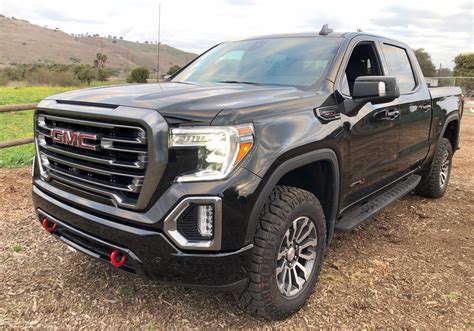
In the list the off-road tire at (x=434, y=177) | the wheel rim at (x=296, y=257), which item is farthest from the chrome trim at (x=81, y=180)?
the off-road tire at (x=434, y=177)

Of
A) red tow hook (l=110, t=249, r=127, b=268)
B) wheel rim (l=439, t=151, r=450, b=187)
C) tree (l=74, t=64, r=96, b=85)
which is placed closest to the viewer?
red tow hook (l=110, t=249, r=127, b=268)

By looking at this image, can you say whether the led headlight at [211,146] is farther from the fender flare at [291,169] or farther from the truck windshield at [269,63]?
the truck windshield at [269,63]

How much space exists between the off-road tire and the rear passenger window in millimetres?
1181

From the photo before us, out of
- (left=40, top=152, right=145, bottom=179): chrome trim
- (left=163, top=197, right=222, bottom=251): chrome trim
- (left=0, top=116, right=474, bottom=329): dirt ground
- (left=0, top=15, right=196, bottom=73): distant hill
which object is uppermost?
(left=0, top=15, right=196, bottom=73): distant hill

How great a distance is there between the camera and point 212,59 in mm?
4172

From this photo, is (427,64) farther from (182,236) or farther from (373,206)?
(182,236)

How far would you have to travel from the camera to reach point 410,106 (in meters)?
4.16

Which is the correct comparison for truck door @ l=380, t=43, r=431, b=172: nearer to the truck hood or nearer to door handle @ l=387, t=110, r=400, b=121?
door handle @ l=387, t=110, r=400, b=121

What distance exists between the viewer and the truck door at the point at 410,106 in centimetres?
409

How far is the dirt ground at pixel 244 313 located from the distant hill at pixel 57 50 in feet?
252

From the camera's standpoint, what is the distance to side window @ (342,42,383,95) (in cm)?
356

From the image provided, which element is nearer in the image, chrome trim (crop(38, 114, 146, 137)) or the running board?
chrome trim (crop(38, 114, 146, 137))

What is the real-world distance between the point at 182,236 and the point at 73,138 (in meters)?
0.93

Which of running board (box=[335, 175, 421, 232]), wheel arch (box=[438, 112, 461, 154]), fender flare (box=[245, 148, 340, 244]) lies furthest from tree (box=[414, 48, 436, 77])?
fender flare (box=[245, 148, 340, 244])
